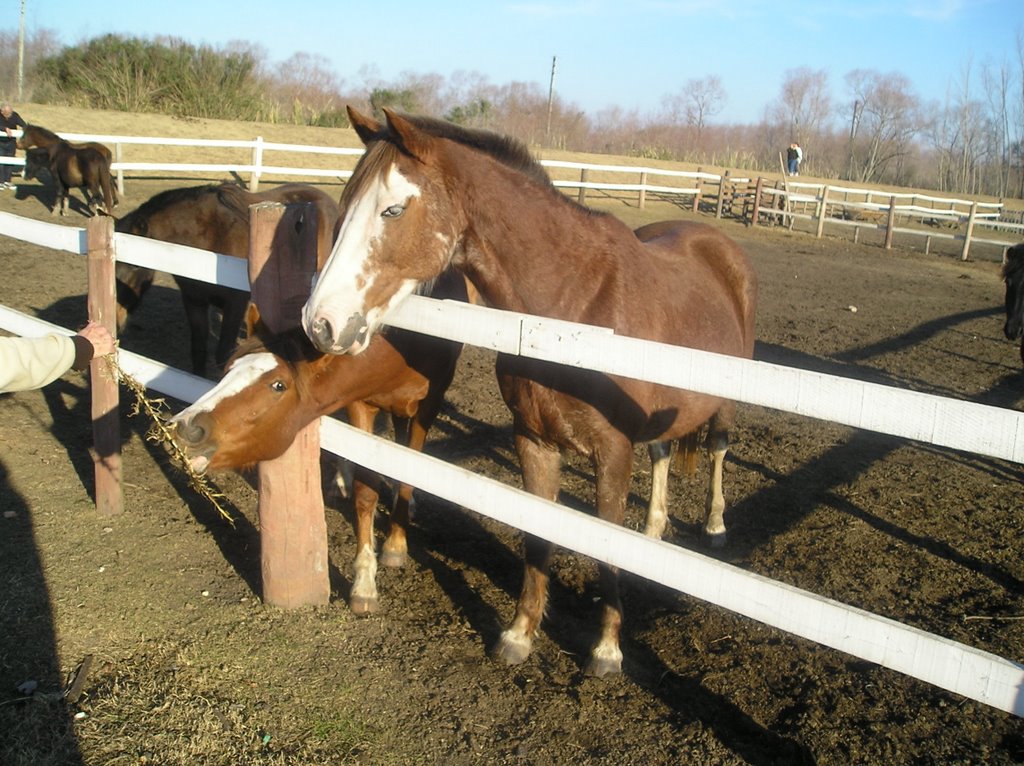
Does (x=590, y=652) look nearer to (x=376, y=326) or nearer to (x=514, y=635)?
(x=514, y=635)

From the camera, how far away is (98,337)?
3578 mm

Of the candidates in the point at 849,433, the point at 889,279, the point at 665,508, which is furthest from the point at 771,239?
the point at 665,508

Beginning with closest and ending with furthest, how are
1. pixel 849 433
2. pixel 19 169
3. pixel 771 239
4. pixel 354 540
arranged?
1. pixel 354 540
2. pixel 849 433
3. pixel 19 169
4. pixel 771 239

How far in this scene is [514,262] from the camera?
3.03 m

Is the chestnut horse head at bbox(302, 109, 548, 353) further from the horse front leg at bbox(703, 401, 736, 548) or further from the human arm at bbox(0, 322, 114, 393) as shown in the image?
the horse front leg at bbox(703, 401, 736, 548)

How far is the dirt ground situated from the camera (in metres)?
2.68

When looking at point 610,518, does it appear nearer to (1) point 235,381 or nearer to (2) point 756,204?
(1) point 235,381

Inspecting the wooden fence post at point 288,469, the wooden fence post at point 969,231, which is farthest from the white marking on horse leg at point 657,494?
the wooden fence post at point 969,231

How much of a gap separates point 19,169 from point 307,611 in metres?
20.0

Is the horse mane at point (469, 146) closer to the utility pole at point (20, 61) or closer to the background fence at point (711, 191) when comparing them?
the background fence at point (711, 191)

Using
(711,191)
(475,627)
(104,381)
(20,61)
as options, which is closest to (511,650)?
(475,627)

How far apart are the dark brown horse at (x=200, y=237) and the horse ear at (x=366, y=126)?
408 centimetres

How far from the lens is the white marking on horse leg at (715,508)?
459 cm

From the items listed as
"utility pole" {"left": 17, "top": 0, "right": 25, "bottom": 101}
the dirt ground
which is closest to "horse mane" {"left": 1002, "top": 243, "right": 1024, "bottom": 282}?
the dirt ground
